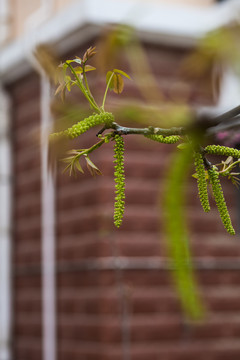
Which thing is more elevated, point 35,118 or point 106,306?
point 35,118

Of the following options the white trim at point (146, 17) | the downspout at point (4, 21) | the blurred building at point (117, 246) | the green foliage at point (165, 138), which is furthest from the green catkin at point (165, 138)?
the downspout at point (4, 21)

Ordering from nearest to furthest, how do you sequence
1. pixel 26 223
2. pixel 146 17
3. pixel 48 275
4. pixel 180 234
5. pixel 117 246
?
pixel 180 234, pixel 117 246, pixel 146 17, pixel 48 275, pixel 26 223

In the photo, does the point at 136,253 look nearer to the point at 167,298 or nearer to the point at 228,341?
the point at 167,298

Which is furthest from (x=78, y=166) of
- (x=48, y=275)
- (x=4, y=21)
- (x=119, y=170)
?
(x=4, y=21)

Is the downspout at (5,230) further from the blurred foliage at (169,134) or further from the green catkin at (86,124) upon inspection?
the green catkin at (86,124)

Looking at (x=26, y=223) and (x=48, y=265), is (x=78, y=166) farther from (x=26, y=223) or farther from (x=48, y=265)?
(x=26, y=223)

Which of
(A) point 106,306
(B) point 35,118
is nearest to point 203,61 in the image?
(A) point 106,306

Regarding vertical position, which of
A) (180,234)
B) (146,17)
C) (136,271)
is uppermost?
(146,17)
